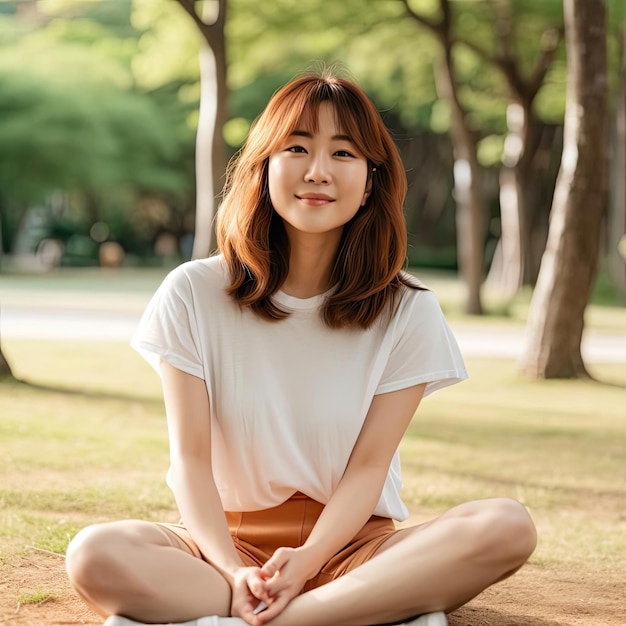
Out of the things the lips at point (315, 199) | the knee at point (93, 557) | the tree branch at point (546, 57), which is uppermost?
the tree branch at point (546, 57)

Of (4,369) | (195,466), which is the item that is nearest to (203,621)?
(195,466)

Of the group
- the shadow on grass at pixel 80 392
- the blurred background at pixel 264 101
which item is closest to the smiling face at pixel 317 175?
the blurred background at pixel 264 101

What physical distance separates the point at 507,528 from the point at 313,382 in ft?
2.32

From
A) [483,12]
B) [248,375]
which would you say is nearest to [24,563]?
[248,375]

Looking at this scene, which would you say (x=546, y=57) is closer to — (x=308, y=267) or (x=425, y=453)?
(x=425, y=453)

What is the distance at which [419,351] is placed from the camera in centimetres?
360

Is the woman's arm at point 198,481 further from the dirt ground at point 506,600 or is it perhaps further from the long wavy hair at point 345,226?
the dirt ground at point 506,600

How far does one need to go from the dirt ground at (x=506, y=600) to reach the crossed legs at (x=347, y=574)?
539 mm

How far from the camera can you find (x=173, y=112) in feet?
128

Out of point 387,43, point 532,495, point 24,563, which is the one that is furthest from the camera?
point 387,43

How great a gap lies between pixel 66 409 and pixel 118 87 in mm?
28549

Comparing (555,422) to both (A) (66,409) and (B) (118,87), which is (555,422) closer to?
(A) (66,409)

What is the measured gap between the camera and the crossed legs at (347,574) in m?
3.14

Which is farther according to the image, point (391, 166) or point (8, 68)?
point (8, 68)
